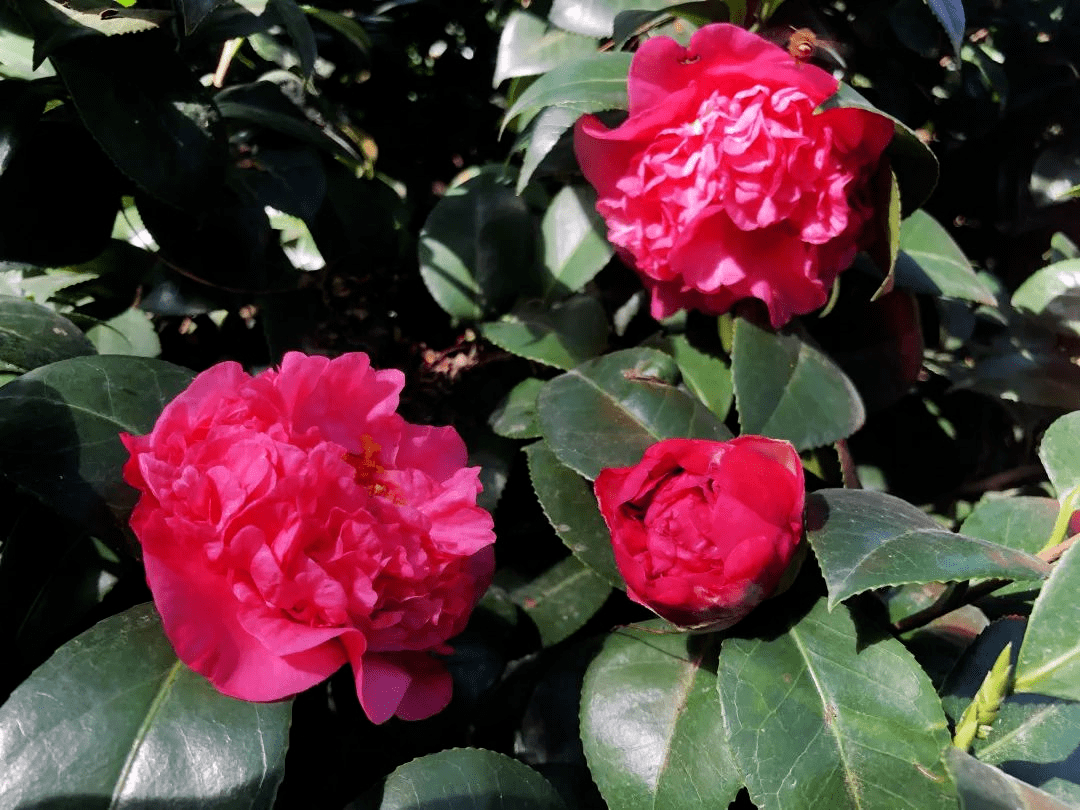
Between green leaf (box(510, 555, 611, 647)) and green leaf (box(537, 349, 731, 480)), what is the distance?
125 mm

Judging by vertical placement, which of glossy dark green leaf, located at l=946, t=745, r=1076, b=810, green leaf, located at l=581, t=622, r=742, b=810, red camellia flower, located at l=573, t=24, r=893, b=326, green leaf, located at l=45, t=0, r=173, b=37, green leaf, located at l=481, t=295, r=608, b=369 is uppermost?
green leaf, located at l=45, t=0, r=173, b=37

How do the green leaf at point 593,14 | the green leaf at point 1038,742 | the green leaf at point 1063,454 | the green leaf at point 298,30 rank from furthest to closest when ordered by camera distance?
the green leaf at point 593,14 → the green leaf at point 298,30 → the green leaf at point 1063,454 → the green leaf at point 1038,742

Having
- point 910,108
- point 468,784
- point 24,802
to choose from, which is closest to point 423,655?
point 468,784

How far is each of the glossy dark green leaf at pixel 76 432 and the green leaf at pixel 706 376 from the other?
47cm

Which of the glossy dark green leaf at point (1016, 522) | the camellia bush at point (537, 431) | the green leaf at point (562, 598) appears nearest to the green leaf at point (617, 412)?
the camellia bush at point (537, 431)

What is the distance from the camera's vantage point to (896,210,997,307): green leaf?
885 mm

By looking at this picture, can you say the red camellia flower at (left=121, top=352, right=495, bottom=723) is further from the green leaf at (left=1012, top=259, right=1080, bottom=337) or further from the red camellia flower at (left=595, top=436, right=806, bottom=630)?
the green leaf at (left=1012, top=259, right=1080, bottom=337)

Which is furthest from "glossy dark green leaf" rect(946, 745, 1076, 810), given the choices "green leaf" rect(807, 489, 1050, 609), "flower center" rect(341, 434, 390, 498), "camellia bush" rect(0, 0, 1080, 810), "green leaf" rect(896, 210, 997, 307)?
"green leaf" rect(896, 210, 997, 307)

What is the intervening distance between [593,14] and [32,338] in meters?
0.60

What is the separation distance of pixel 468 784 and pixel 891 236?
0.54m

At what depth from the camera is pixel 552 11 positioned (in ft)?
3.04

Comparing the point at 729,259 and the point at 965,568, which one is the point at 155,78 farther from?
the point at 965,568

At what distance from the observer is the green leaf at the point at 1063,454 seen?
2.21 ft

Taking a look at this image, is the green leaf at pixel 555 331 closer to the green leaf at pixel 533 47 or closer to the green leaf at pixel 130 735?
the green leaf at pixel 533 47
